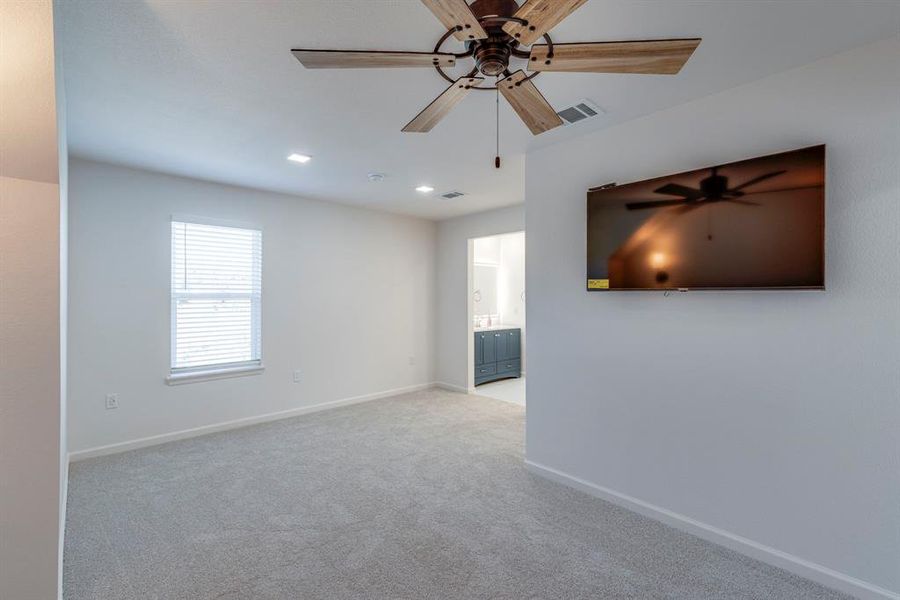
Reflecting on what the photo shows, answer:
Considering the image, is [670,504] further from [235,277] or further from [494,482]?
[235,277]

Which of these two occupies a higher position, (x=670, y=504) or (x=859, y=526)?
(x=859, y=526)

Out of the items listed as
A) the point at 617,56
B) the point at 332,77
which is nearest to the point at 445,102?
the point at 617,56

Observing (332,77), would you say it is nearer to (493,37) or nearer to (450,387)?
(493,37)

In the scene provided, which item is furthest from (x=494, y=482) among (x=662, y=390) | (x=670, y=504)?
(x=662, y=390)

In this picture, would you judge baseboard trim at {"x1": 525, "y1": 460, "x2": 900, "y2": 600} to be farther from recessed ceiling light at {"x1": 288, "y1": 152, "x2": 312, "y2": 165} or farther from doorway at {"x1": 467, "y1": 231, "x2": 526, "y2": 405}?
recessed ceiling light at {"x1": 288, "y1": 152, "x2": 312, "y2": 165}

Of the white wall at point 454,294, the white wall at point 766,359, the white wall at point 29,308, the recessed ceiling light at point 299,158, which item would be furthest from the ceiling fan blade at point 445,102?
the white wall at point 454,294

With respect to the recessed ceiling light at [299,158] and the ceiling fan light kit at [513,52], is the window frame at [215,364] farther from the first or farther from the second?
the ceiling fan light kit at [513,52]

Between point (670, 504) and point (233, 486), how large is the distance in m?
3.04

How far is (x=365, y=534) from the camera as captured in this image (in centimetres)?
242

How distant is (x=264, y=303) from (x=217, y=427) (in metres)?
1.38

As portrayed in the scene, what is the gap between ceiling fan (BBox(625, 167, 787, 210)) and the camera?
2.18 metres

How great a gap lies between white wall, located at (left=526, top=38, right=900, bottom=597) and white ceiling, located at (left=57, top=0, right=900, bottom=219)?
0.68 feet

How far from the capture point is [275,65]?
6.72 feet

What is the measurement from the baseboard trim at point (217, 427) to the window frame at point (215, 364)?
50 centimetres
